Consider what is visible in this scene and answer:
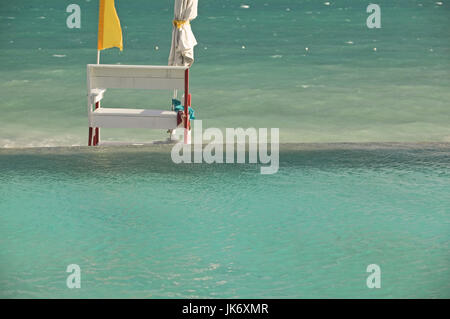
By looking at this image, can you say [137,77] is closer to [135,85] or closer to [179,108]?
[135,85]

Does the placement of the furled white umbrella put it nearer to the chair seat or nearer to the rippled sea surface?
the chair seat

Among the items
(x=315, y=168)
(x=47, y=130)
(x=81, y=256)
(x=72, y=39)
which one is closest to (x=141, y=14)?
(x=72, y=39)

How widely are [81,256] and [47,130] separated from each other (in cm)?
483

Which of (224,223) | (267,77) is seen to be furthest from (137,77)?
(267,77)

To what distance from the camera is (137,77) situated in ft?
24.7

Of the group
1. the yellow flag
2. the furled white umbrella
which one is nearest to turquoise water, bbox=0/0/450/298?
the furled white umbrella

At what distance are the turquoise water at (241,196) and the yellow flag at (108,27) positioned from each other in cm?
114

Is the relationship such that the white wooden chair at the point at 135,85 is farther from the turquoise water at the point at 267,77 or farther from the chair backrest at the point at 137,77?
the turquoise water at the point at 267,77

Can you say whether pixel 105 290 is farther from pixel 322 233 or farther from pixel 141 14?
pixel 141 14

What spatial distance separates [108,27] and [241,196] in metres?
2.79

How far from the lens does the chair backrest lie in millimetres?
7449

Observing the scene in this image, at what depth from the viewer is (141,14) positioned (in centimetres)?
3162

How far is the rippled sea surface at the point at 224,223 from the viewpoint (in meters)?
4.22

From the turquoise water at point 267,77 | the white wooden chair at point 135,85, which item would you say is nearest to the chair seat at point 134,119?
the white wooden chair at point 135,85
